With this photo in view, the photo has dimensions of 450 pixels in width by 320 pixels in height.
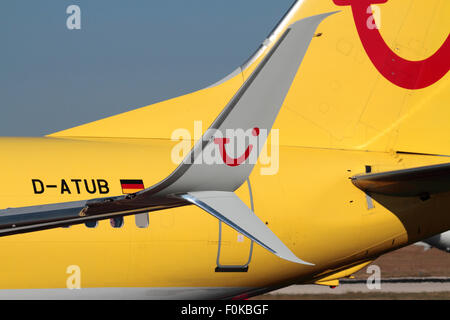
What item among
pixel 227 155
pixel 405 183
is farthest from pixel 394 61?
pixel 227 155

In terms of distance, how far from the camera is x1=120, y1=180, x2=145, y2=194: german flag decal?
35.1ft

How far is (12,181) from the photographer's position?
10.1m

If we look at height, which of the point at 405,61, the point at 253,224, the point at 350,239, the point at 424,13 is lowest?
the point at 253,224

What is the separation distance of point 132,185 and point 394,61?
4.92m

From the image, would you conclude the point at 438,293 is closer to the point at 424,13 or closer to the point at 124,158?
the point at 424,13

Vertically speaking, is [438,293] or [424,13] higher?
[424,13]

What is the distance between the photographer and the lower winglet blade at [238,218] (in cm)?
599

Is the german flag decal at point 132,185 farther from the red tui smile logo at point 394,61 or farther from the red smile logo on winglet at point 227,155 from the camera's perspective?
the red smile logo on winglet at point 227,155

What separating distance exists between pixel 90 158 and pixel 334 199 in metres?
3.64

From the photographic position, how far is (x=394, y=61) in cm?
1278

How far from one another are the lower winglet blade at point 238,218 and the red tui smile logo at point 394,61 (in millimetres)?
7146

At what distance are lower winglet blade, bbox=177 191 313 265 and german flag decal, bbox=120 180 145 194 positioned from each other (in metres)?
4.66

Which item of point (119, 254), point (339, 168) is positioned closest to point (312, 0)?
point (339, 168)

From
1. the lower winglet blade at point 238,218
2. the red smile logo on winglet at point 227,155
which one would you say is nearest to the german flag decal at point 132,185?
the lower winglet blade at point 238,218
